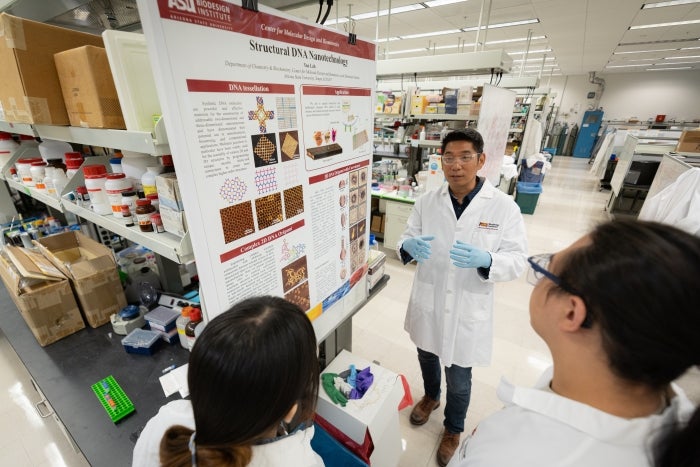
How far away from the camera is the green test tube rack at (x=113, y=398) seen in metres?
1.12

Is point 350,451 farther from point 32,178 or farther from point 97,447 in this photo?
point 32,178

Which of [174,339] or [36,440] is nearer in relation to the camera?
[174,339]

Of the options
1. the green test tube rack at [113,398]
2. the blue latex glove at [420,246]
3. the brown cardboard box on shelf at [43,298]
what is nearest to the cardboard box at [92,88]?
the brown cardboard box on shelf at [43,298]

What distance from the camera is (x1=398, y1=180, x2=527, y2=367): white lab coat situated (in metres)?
1.57

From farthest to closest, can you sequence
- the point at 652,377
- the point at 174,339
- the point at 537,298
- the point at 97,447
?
1. the point at 174,339
2. the point at 97,447
3. the point at 537,298
4. the point at 652,377

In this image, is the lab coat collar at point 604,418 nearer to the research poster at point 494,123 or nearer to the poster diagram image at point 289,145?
the poster diagram image at point 289,145

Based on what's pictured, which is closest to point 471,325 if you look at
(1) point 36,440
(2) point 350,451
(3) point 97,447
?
(2) point 350,451

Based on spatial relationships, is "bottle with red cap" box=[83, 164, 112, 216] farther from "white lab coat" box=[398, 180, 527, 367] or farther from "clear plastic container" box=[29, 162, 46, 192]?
"white lab coat" box=[398, 180, 527, 367]

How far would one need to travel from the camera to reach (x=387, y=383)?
151cm

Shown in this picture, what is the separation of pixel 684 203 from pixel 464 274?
7.03ft

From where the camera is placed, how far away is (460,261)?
1.47m

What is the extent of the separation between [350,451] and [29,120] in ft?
6.25

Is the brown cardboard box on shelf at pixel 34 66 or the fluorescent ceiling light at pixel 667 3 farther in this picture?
the fluorescent ceiling light at pixel 667 3

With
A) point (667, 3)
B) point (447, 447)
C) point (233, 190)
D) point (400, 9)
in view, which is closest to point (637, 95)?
point (667, 3)
